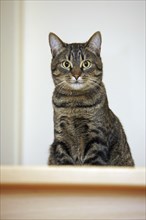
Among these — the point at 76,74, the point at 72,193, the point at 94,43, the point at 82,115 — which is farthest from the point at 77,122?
the point at 72,193

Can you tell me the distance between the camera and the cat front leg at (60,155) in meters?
0.84

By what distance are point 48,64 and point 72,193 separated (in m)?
0.63

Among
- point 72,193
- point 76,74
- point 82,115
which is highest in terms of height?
point 76,74

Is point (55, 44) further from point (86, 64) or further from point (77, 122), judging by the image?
point (77, 122)

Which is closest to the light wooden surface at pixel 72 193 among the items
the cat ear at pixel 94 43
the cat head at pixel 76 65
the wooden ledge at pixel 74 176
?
the wooden ledge at pixel 74 176

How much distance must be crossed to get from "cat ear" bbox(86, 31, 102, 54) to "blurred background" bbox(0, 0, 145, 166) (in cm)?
10

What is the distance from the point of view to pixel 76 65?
2.86 ft

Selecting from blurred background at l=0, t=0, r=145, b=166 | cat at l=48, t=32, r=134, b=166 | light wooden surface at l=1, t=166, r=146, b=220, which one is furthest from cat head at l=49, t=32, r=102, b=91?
light wooden surface at l=1, t=166, r=146, b=220

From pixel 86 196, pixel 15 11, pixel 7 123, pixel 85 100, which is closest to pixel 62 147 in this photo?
pixel 85 100

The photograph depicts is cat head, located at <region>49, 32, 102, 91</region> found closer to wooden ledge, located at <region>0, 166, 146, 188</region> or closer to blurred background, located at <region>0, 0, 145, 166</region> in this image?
blurred background, located at <region>0, 0, 145, 166</region>

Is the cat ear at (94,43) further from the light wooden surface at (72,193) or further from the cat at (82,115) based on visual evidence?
the light wooden surface at (72,193)

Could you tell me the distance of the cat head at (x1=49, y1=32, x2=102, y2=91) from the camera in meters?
0.87

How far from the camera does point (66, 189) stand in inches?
19.0

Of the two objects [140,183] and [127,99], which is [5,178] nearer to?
[140,183]
